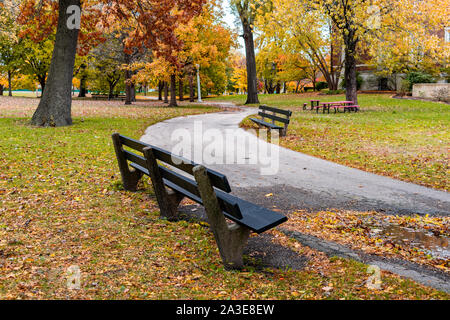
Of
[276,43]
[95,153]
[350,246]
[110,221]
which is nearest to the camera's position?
[350,246]

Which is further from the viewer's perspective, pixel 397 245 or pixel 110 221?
pixel 110 221

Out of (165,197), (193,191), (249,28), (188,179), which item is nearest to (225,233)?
(193,191)

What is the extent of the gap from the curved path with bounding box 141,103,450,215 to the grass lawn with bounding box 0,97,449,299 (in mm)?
1737

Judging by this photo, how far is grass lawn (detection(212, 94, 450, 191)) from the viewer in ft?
29.0

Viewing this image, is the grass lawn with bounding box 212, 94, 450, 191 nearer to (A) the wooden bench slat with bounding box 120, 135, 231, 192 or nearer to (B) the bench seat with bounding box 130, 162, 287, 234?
(B) the bench seat with bounding box 130, 162, 287, 234

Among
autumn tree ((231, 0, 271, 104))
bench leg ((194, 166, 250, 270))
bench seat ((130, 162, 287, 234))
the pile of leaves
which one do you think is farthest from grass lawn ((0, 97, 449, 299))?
autumn tree ((231, 0, 271, 104))

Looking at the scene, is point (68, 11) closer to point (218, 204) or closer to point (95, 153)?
point (95, 153)

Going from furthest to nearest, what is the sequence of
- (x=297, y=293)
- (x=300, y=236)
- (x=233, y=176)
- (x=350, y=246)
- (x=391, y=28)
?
1. (x=391, y=28)
2. (x=233, y=176)
3. (x=300, y=236)
4. (x=350, y=246)
5. (x=297, y=293)

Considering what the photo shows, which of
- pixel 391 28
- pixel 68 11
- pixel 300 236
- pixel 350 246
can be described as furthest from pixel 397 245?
pixel 391 28

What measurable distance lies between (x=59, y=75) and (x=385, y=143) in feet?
38.5
